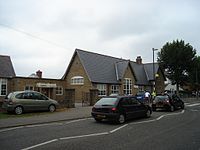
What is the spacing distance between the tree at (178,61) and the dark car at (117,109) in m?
43.3

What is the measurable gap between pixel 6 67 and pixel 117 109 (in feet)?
78.8

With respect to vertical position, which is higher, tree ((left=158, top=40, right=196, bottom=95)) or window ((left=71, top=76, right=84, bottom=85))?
tree ((left=158, top=40, right=196, bottom=95))

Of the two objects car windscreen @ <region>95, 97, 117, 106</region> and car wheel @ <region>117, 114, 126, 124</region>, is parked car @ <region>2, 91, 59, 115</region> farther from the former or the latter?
car wheel @ <region>117, 114, 126, 124</region>

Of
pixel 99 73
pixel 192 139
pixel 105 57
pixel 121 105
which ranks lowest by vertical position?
pixel 192 139

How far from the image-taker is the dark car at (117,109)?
14438 millimetres

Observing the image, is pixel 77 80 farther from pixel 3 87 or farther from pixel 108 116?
pixel 108 116

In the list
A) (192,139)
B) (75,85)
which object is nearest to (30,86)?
(75,85)

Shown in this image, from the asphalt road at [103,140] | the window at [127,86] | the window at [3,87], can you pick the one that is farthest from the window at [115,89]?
the asphalt road at [103,140]

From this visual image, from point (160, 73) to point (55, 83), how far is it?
86.1 ft

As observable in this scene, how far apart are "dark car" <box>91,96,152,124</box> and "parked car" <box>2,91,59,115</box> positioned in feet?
21.2

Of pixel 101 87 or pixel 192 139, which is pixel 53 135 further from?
pixel 101 87

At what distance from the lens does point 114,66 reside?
4409 cm

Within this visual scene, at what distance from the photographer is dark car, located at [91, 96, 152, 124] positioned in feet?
47.4

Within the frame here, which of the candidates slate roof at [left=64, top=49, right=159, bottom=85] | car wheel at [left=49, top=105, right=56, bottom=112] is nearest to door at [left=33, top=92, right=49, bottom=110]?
car wheel at [left=49, top=105, right=56, bottom=112]
